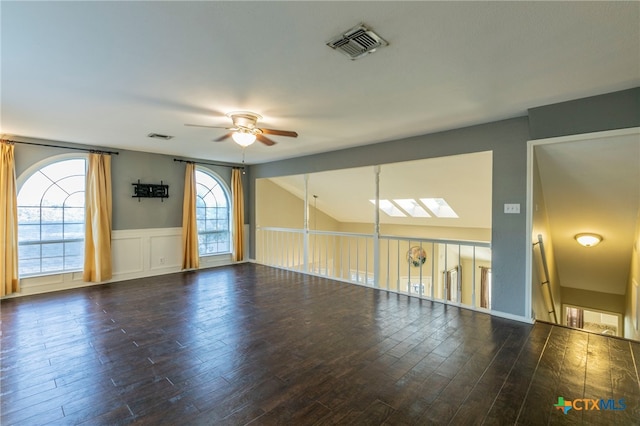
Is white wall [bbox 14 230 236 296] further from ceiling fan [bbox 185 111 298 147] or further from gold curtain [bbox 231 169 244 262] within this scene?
ceiling fan [bbox 185 111 298 147]

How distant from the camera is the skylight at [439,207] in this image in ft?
21.6

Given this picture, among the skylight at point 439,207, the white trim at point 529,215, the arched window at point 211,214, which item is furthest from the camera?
the arched window at point 211,214

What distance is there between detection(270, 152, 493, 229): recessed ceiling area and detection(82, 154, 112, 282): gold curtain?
392 cm

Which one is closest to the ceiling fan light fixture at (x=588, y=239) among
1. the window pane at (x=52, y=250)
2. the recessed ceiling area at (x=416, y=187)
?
the recessed ceiling area at (x=416, y=187)

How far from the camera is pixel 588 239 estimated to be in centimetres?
429

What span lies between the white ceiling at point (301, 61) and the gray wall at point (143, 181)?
1835 mm

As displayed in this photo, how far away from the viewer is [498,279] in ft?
12.2

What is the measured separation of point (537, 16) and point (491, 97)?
4.34 ft

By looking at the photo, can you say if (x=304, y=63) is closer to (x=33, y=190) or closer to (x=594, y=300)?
(x=33, y=190)

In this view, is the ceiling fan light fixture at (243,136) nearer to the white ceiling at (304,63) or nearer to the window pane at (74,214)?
the white ceiling at (304,63)

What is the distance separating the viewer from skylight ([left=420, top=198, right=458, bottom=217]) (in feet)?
21.6

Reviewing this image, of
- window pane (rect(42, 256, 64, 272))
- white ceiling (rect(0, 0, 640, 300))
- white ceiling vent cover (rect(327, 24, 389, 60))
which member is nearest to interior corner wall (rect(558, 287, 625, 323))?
white ceiling (rect(0, 0, 640, 300))

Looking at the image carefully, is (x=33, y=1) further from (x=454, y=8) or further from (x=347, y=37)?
(x=454, y=8)

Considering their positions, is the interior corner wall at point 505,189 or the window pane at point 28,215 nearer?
the interior corner wall at point 505,189
